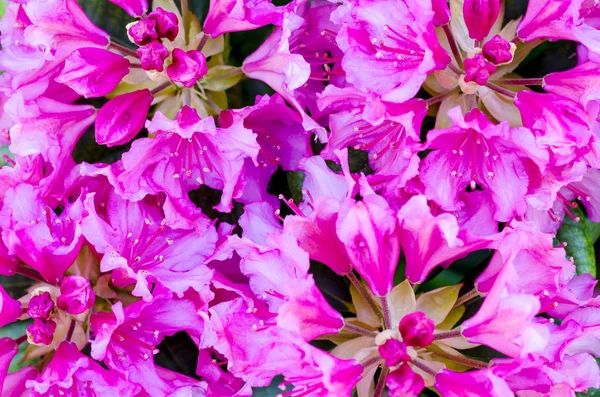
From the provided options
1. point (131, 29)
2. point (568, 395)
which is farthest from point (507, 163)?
point (131, 29)

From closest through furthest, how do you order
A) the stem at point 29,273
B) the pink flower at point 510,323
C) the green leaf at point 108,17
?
1. the pink flower at point 510,323
2. the stem at point 29,273
3. the green leaf at point 108,17

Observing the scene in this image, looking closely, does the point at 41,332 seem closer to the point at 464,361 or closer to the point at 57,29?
the point at 57,29

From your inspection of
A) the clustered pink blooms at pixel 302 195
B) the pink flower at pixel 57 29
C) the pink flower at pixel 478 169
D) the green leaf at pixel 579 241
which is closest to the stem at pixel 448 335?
the clustered pink blooms at pixel 302 195

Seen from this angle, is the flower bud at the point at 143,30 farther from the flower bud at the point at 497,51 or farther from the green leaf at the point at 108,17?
the flower bud at the point at 497,51

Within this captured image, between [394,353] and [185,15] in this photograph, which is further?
[185,15]

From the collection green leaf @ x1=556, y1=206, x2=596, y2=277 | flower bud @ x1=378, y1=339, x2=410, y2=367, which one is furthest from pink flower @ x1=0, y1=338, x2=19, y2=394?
green leaf @ x1=556, y1=206, x2=596, y2=277

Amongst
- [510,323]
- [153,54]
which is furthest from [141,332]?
[510,323]

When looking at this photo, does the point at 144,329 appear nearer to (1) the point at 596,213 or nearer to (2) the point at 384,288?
(2) the point at 384,288

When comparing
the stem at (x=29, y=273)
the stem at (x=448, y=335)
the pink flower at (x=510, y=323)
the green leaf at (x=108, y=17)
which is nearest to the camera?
the pink flower at (x=510, y=323)
